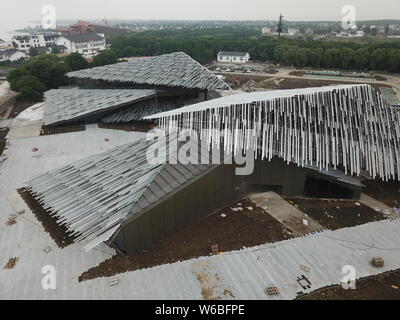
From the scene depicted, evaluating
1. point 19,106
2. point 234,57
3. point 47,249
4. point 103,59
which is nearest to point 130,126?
point 19,106

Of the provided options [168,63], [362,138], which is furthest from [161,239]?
[168,63]

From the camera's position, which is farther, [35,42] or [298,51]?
[35,42]

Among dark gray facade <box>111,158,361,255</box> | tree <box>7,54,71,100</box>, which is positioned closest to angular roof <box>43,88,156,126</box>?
tree <box>7,54,71,100</box>

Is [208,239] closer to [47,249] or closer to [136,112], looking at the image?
[47,249]

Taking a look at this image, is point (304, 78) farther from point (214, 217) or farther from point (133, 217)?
point (133, 217)

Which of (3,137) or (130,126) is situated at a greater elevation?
(130,126)

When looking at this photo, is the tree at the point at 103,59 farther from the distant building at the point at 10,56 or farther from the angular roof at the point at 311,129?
the angular roof at the point at 311,129

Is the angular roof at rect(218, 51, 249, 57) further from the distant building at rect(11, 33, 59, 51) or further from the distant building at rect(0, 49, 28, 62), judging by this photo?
the distant building at rect(11, 33, 59, 51)
